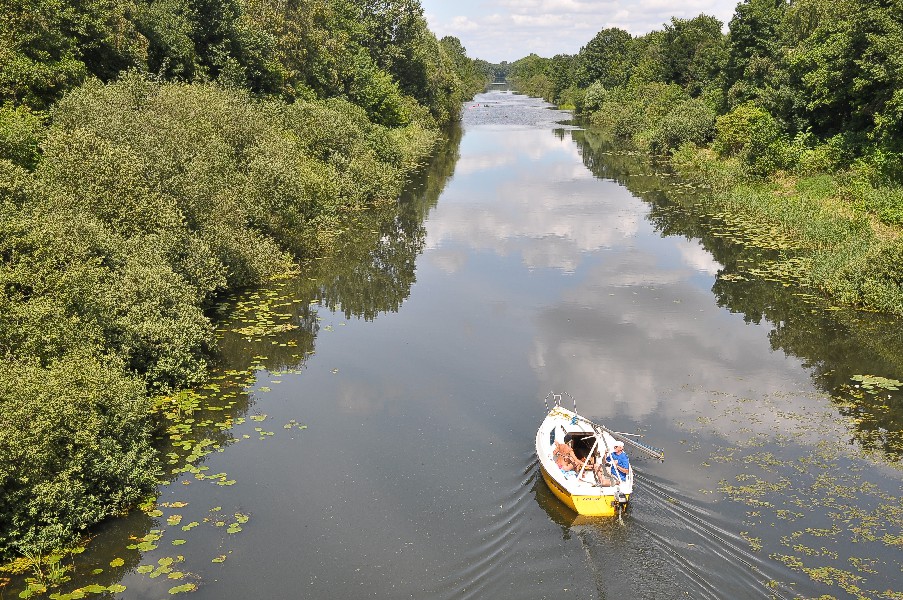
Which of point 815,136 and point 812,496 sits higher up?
point 815,136

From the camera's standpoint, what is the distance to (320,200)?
3509cm

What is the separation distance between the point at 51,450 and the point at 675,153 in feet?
203

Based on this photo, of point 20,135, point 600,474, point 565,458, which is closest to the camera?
point 600,474

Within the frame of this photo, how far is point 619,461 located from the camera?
16.7 meters

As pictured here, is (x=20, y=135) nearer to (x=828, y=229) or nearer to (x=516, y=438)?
(x=516, y=438)

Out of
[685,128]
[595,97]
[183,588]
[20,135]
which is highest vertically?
[20,135]

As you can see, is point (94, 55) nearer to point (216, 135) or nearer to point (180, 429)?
point (216, 135)

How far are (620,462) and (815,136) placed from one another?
37129 millimetres

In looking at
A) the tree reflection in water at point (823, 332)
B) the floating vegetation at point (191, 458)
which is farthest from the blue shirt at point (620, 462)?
the floating vegetation at point (191, 458)

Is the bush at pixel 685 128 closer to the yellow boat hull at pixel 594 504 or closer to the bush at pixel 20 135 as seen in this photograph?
the bush at pixel 20 135

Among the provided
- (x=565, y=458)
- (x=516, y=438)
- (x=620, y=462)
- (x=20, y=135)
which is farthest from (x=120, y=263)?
(x=620, y=462)

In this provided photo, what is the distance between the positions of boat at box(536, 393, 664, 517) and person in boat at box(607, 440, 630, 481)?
0.10 metres

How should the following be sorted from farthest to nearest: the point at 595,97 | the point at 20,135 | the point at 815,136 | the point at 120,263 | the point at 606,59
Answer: the point at 606,59, the point at 595,97, the point at 815,136, the point at 20,135, the point at 120,263

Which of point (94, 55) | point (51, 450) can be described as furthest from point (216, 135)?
point (51, 450)
